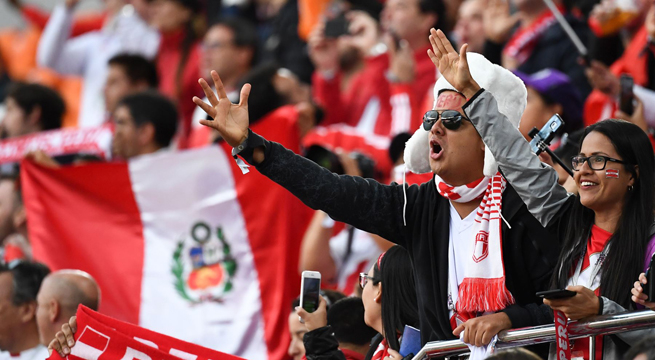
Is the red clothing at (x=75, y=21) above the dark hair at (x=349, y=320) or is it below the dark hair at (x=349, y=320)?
above

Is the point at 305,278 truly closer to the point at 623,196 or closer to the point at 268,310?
the point at 623,196

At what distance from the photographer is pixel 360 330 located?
4621 mm

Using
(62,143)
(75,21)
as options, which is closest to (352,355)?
(62,143)

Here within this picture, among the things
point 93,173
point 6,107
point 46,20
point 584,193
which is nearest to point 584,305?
point 584,193

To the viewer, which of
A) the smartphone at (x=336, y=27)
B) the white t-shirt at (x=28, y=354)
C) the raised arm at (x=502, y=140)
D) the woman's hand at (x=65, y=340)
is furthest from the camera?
the smartphone at (x=336, y=27)

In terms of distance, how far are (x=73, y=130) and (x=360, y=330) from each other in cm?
418

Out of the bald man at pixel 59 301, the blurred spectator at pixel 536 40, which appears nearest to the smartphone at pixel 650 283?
the bald man at pixel 59 301

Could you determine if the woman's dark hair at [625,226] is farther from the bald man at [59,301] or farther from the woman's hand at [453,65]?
the bald man at [59,301]

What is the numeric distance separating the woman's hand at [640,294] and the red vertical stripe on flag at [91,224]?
3.86 meters

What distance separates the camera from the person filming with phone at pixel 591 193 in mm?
3402

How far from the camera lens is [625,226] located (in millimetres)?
3453

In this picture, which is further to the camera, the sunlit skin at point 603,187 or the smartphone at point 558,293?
the sunlit skin at point 603,187

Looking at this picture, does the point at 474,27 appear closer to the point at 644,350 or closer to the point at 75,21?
the point at 644,350

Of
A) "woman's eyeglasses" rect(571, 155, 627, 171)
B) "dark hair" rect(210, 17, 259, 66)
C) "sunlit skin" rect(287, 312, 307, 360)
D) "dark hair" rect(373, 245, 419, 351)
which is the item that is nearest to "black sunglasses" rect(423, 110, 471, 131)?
"woman's eyeglasses" rect(571, 155, 627, 171)
